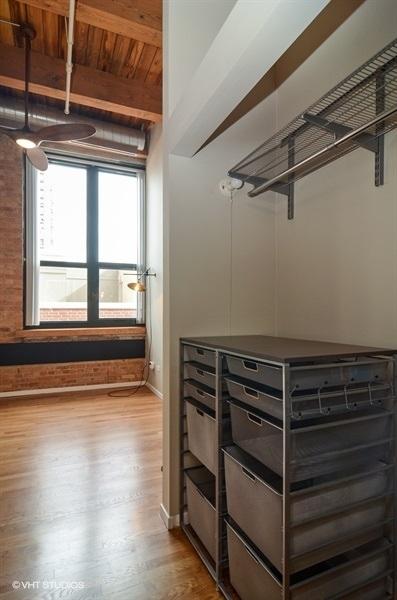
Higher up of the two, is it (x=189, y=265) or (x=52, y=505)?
(x=189, y=265)

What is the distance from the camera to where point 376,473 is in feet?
4.00

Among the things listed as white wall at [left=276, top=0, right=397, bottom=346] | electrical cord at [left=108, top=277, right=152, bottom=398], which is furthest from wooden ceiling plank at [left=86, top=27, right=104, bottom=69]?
electrical cord at [left=108, top=277, right=152, bottom=398]

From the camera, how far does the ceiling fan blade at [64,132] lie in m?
2.65

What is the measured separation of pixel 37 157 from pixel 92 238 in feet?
6.14

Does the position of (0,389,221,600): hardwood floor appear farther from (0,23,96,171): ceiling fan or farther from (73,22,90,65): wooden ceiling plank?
(73,22,90,65): wooden ceiling plank

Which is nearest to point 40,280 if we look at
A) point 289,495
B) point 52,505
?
point 52,505

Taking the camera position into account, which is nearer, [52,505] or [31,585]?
[31,585]

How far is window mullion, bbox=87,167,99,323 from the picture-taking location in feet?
15.9

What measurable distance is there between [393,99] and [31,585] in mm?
2572

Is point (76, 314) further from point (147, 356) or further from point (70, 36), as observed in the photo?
point (70, 36)

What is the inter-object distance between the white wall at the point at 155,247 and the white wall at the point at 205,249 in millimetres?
2345

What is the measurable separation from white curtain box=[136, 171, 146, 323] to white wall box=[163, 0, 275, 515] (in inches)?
123

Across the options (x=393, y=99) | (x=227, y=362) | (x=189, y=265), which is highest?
(x=393, y=99)

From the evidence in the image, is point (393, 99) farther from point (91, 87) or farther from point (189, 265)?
point (91, 87)
